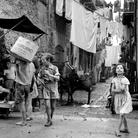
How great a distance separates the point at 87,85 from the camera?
12.2 metres

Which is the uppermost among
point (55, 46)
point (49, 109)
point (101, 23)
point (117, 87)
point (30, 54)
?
point (101, 23)

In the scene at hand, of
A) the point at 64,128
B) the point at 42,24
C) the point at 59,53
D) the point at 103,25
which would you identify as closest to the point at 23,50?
the point at 64,128

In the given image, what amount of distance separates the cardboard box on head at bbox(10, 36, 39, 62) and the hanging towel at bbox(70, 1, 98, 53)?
7.12 metres

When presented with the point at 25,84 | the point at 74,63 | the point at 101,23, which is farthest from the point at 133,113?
the point at 74,63

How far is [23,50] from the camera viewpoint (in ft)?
22.1

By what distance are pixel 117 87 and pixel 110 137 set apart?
114cm

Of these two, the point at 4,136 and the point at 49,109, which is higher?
the point at 49,109

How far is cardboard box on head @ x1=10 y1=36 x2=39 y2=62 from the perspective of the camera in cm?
670

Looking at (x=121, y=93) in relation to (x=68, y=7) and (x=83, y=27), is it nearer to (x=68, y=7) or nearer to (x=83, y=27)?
(x=83, y=27)

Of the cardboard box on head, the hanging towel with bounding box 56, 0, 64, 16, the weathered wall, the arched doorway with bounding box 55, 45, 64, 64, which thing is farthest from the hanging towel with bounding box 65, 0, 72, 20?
the cardboard box on head

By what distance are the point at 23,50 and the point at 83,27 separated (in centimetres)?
891

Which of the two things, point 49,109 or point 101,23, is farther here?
point 101,23

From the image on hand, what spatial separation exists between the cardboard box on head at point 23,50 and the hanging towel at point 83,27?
23.4 ft

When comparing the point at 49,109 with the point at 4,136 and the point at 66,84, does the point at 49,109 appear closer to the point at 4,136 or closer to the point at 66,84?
the point at 4,136
